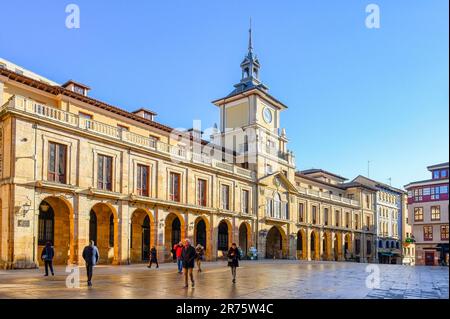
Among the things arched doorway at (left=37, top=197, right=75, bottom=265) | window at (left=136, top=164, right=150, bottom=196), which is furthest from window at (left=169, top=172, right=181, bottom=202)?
arched doorway at (left=37, top=197, right=75, bottom=265)

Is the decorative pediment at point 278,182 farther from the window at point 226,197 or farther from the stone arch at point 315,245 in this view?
the stone arch at point 315,245

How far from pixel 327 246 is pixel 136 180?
3808cm

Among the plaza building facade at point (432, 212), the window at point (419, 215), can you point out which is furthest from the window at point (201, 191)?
the window at point (419, 215)

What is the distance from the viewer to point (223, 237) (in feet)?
137

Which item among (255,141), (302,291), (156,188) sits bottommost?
(302,291)

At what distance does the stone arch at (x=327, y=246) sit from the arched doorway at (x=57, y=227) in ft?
137

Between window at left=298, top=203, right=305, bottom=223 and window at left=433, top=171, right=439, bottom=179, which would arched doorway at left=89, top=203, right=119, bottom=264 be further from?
window at left=298, top=203, right=305, bottom=223

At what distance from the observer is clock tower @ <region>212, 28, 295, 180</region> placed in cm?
4809

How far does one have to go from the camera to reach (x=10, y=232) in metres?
23.4

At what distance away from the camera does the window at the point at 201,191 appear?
3839cm

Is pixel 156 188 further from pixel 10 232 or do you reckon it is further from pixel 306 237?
pixel 306 237

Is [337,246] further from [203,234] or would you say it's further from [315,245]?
[203,234]

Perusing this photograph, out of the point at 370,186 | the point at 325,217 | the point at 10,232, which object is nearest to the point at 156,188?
the point at 10,232
